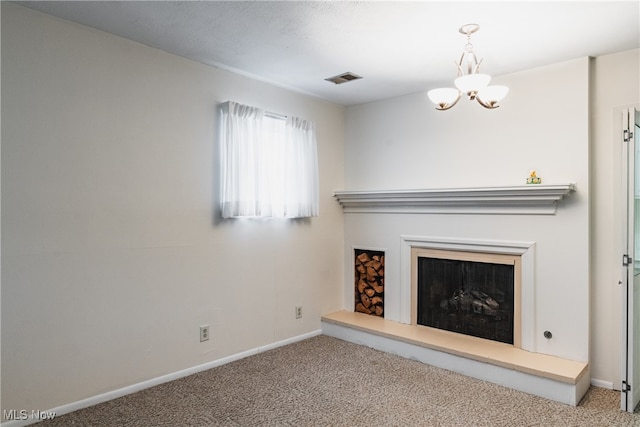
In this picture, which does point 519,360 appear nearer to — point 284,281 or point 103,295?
point 284,281

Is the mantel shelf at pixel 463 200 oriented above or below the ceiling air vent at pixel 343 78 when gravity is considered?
below

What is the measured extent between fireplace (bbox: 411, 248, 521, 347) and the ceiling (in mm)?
1607

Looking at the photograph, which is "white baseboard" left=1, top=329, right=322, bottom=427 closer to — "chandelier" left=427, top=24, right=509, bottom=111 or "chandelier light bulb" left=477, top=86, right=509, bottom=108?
"chandelier" left=427, top=24, right=509, bottom=111

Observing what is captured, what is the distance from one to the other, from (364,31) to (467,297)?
2.41 meters

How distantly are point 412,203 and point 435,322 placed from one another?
3.72ft

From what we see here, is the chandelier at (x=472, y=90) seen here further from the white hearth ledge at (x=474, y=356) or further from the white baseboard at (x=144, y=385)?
the white baseboard at (x=144, y=385)

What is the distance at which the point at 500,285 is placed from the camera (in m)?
3.51

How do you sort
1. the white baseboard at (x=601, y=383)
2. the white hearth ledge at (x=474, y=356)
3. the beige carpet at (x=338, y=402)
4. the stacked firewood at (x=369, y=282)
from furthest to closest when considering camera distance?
1. the stacked firewood at (x=369, y=282)
2. the white baseboard at (x=601, y=383)
3. the white hearth ledge at (x=474, y=356)
4. the beige carpet at (x=338, y=402)

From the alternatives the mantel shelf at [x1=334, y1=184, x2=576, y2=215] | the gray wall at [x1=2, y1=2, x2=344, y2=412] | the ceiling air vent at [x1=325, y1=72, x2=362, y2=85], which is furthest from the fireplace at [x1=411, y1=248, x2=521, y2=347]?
the ceiling air vent at [x1=325, y1=72, x2=362, y2=85]

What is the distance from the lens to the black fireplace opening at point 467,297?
11.4ft

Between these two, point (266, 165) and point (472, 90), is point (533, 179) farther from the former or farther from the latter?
point (266, 165)

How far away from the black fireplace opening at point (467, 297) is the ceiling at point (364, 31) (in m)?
1.68

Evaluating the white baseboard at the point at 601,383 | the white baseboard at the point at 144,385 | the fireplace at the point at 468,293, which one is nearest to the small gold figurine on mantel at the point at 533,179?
the fireplace at the point at 468,293
